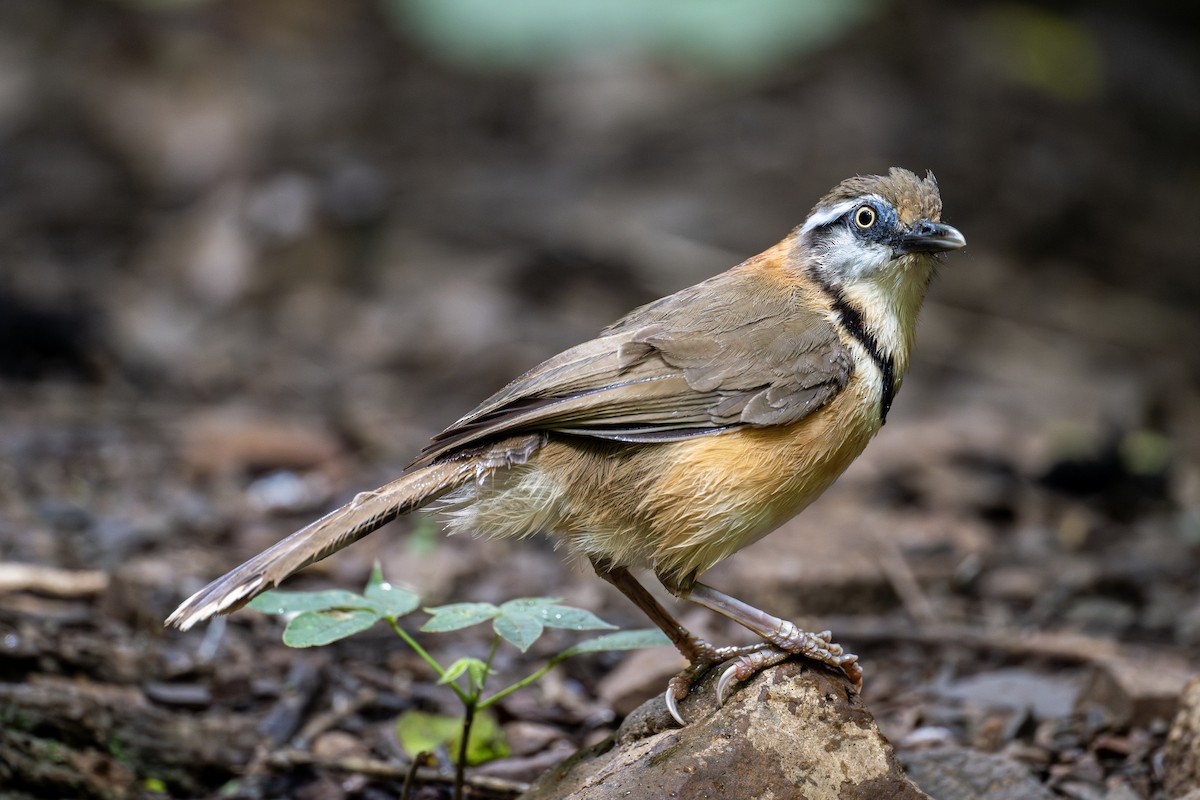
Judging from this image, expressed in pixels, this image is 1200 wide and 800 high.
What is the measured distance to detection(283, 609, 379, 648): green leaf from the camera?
3334 millimetres

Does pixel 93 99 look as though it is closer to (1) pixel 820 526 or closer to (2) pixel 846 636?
(1) pixel 820 526

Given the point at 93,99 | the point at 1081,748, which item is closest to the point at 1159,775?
the point at 1081,748

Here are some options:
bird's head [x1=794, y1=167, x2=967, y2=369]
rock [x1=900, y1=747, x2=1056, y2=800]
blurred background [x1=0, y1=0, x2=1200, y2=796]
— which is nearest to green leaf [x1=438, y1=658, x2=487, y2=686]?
blurred background [x1=0, y1=0, x2=1200, y2=796]

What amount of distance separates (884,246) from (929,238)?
149 mm

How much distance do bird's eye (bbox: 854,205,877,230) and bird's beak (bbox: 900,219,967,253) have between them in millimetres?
120

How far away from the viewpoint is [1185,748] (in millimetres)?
3826

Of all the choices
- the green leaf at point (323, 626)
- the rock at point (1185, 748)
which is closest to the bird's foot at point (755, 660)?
the green leaf at point (323, 626)

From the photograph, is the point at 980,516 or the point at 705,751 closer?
the point at 705,751

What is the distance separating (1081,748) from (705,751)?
175 cm

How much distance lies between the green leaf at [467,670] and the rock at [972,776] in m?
1.32

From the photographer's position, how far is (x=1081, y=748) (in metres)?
4.38

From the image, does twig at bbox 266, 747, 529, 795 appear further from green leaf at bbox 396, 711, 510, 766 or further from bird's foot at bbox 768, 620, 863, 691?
bird's foot at bbox 768, 620, 863, 691

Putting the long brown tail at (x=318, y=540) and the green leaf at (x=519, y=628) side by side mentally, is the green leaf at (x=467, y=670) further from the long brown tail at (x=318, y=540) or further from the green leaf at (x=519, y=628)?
the long brown tail at (x=318, y=540)

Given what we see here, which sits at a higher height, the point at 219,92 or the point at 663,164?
the point at 219,92
